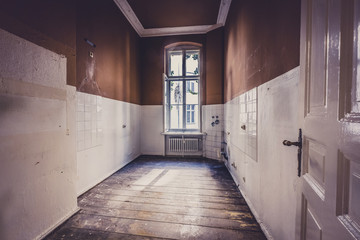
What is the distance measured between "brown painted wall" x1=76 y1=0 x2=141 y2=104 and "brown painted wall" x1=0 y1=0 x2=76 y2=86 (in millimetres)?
491

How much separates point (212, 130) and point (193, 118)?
2.39ft

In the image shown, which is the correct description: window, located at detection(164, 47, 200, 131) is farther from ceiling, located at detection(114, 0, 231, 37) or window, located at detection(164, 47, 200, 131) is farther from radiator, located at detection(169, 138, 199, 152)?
ceiling, located at detection(114, 0, 231, 37)

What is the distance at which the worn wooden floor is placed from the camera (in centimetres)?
169

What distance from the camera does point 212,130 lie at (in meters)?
4.33

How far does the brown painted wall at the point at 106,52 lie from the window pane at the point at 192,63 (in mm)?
1418

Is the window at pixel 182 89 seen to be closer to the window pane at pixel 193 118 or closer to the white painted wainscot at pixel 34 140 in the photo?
the window pane at pixel 193 118

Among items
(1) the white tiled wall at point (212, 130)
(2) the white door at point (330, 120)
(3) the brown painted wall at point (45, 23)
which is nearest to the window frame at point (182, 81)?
(1) the white tiled wall at point (212, 130)

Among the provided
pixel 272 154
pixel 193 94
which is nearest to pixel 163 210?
→ pixel 272 154

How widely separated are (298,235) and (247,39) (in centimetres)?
216

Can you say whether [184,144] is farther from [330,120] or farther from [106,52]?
[330,120]

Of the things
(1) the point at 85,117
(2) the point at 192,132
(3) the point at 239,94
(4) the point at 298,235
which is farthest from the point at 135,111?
(4) the point at 298,235

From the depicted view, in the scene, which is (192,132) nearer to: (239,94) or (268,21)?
(239,94)

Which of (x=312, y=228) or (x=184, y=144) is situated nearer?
(x=312, y=228)

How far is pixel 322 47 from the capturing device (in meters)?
0.67
